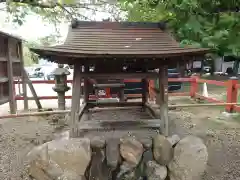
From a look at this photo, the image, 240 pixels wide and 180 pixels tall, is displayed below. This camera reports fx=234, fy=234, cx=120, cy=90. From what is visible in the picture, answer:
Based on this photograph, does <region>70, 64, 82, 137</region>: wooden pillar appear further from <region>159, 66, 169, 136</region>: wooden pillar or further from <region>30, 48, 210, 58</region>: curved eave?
Result: <region>159, 66, 169, 136</region>: wooden pillar

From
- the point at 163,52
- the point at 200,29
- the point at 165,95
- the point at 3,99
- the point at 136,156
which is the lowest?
the point at 136,156

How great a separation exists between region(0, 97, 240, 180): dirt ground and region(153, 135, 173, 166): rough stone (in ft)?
2.29

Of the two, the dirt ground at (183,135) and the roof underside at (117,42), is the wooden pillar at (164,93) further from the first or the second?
the dirt ground at (183,135)

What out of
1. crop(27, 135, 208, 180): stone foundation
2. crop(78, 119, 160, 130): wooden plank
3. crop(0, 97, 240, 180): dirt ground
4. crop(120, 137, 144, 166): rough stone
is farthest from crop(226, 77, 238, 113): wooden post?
crop(120, 137, 144, 166): rough stone

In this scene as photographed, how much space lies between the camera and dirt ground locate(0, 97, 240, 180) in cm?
387

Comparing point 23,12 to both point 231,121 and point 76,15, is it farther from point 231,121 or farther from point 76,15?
point 231,121

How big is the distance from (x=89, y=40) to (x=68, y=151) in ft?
5.66

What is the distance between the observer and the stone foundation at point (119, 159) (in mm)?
3318

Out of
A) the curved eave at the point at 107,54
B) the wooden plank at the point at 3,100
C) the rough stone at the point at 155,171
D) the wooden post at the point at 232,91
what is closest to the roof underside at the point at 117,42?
the curved eave at the point at 107,54

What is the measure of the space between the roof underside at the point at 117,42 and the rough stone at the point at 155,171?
1.67 m

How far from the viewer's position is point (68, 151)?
333 centimetres

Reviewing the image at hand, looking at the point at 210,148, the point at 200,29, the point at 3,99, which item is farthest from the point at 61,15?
the point at 200,29

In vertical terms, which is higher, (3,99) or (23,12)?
(23,12)

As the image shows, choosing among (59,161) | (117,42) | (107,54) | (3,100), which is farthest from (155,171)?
(3,100)
